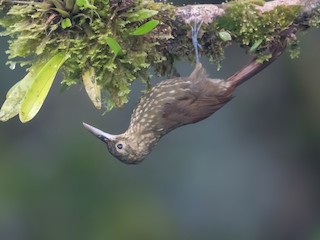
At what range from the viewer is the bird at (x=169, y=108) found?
169 inches

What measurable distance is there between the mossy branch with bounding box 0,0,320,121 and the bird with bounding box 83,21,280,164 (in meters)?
0.14

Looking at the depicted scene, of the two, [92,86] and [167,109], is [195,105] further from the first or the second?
[92,86]

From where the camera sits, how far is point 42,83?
394 centimetres

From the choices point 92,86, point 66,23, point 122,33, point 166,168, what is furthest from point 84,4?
point 166,168

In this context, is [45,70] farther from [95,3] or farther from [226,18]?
[226,18]

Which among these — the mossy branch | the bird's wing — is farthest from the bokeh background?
the mossy branch

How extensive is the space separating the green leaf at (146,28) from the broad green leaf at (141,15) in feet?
0.11

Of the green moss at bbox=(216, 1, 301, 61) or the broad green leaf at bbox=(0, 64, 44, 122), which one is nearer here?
the broad green leaf at bbox=(0, 64, 44, 122)

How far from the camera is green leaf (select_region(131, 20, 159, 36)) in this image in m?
3.87

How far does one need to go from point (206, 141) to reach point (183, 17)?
2813 mm

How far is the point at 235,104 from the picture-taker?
274 inches

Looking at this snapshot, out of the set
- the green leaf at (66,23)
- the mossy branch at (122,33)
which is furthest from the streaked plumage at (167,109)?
the green leaf at (66,23)

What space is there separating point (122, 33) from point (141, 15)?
0.40 ft

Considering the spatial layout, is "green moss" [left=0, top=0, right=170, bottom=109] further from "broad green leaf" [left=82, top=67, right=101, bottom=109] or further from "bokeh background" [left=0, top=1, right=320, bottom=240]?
"bokeh background" [left=0, top=1, right=320, bottom=240]
